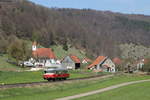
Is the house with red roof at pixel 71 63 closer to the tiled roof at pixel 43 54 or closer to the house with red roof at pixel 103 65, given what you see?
the house with red roof at pixel 103 65

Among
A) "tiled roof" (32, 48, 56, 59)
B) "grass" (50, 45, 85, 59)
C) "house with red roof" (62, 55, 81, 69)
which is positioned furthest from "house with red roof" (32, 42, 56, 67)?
"grass" (50, 45, 85, 59)

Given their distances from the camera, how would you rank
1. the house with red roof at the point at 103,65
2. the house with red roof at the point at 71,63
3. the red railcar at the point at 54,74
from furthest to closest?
1. the house with red roof at the point at 71,63
2. the house with red roof at the point at 103,65
3. the red railcar at the point at 54,74

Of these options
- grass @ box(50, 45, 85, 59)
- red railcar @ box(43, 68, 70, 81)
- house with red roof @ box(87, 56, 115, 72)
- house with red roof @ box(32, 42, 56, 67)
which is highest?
grass @ box(50, 45, 85, 59)

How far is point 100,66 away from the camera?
116 meters

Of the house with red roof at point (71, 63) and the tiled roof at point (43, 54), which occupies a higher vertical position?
the tiled roof at point (43, 54)

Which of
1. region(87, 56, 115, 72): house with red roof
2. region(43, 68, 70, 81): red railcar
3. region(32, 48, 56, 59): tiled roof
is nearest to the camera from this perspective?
region(43, 68, 70, 81): red railcar

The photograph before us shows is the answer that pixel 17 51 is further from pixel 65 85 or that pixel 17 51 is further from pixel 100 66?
pixel 65 85

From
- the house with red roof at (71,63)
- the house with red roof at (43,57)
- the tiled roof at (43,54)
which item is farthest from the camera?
the tiled roof at (43,54)

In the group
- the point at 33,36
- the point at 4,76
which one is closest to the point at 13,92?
the point at 4,76

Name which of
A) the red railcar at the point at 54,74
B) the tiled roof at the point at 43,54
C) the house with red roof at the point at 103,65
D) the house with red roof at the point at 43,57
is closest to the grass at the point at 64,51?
the tiled roof at the point at 43,54

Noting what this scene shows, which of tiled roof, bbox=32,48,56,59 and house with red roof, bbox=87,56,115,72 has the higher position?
tiled roof, bbox=32,48,56,59

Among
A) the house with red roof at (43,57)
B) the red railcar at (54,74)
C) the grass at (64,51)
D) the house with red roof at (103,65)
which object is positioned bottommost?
the red railcar at (54,74)

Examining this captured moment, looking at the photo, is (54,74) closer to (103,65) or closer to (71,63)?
(103,65)

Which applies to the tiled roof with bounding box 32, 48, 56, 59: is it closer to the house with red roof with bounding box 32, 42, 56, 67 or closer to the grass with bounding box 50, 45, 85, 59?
the house with red roof with bounding box 32, 42, 56, 67
